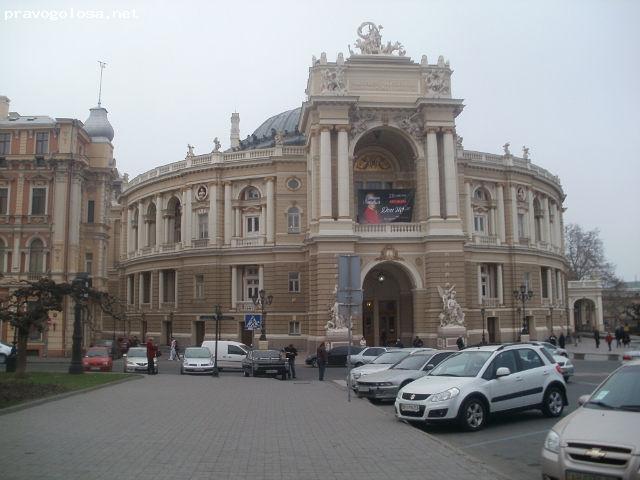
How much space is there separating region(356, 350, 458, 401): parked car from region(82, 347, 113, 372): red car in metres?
18.2

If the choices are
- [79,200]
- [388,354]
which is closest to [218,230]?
[79,200]

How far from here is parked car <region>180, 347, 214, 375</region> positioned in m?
31.5

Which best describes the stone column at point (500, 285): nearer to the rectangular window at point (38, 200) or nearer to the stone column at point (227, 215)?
the stone column at point (227, 215)

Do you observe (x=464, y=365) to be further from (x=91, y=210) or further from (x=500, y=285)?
(x=91, y=210)

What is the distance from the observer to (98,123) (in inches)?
2494

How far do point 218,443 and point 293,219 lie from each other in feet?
132

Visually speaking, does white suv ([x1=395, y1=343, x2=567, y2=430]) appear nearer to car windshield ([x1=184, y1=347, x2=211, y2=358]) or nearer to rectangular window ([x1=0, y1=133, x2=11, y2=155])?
car windshield ([x1=184, y1=347, x2=211, y2=358])

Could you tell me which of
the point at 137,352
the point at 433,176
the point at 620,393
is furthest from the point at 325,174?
the point at 620,393

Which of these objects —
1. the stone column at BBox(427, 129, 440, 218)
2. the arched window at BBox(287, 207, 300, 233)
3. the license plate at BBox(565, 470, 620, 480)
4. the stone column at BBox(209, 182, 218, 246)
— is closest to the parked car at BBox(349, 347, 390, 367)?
the stone column at BBox(427, 129, 440, 218)

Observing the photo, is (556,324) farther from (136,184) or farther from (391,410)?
(391,410)

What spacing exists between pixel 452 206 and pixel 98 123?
127 ft

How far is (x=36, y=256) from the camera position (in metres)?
46.6

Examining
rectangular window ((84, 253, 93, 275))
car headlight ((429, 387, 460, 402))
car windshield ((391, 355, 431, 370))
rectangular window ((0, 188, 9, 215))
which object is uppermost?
rectangular window ((0, 188, 9, 215))

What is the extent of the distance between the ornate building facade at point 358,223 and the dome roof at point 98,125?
6402 millimetres
